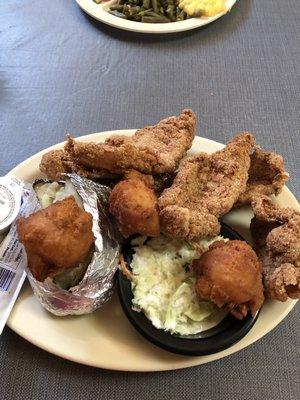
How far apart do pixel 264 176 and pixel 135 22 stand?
3.39 ft

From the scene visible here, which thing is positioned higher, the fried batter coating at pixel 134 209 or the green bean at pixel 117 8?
the green bean at pixel 117 8

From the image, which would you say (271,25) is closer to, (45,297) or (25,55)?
(25,55)

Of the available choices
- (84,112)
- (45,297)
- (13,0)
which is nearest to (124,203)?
(45,297)

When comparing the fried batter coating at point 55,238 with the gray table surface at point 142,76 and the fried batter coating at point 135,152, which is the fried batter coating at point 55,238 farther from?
the gray table surface at point 142,76

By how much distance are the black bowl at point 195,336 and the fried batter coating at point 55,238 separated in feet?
0.54

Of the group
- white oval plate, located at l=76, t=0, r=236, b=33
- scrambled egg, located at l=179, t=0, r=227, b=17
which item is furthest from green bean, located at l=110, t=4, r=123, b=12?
scrambled egg, located at l=179, t=0, r=227, b=17

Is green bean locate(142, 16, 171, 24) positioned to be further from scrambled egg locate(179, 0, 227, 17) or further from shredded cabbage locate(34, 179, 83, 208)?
shredded cabbage locate(34, 179, 83, 208)

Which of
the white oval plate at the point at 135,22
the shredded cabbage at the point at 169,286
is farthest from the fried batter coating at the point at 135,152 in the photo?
the white oval plate at the point at 135,22

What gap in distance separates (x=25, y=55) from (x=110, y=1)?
0.46 metres

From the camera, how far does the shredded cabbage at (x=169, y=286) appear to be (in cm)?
103

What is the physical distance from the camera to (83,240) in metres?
1.01

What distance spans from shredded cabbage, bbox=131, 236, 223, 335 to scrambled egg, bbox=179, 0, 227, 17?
1.19 metres

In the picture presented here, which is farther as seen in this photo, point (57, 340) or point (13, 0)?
point (13, 0)

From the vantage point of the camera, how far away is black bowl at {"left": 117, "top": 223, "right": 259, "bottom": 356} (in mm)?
979
